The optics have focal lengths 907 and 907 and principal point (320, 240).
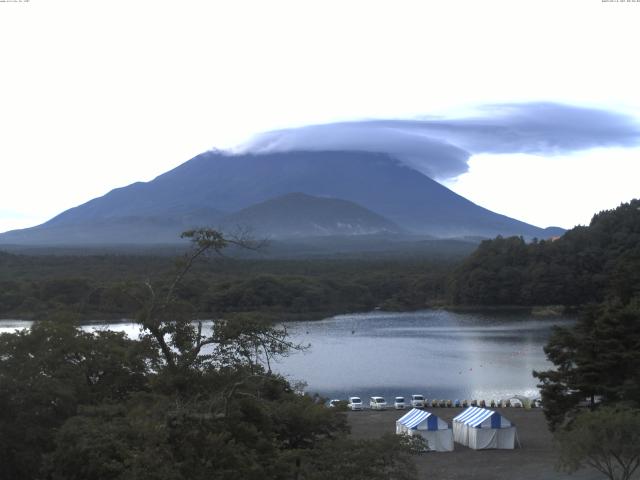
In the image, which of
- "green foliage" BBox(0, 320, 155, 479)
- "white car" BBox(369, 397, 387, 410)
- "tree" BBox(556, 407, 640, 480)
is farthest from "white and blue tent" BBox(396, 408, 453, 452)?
"green foliage" BBox(0, 320, 155, 479)

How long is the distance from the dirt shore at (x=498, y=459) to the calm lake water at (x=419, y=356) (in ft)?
9.35

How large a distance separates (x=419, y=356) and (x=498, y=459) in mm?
19591

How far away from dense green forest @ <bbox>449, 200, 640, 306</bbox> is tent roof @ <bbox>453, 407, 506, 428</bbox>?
4213 cm

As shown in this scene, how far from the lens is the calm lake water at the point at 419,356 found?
100 ft

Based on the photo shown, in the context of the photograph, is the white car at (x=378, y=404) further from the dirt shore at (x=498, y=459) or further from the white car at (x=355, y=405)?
the dirt shore at (x=498, y=459)

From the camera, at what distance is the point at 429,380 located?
1272 inches

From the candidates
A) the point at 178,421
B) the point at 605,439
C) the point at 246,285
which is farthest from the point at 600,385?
the point at 246,285

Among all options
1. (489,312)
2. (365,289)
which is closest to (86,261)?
(365,289)

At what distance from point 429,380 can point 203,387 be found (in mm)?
24395

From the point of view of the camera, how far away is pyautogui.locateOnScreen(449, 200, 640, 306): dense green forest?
63.5 m

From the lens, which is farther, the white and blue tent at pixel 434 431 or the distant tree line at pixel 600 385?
the white and blue tent at pixel 434 431

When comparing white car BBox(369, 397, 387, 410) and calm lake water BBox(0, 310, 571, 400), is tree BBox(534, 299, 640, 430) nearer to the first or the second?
calm lake water BBox(0, 310, 571, 400)

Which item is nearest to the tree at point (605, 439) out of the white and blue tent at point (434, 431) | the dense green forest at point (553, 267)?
the white and blue tent at point (434, 431)

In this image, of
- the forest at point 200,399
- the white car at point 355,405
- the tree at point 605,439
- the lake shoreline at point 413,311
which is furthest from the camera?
the lake shoreline at point 413,311
